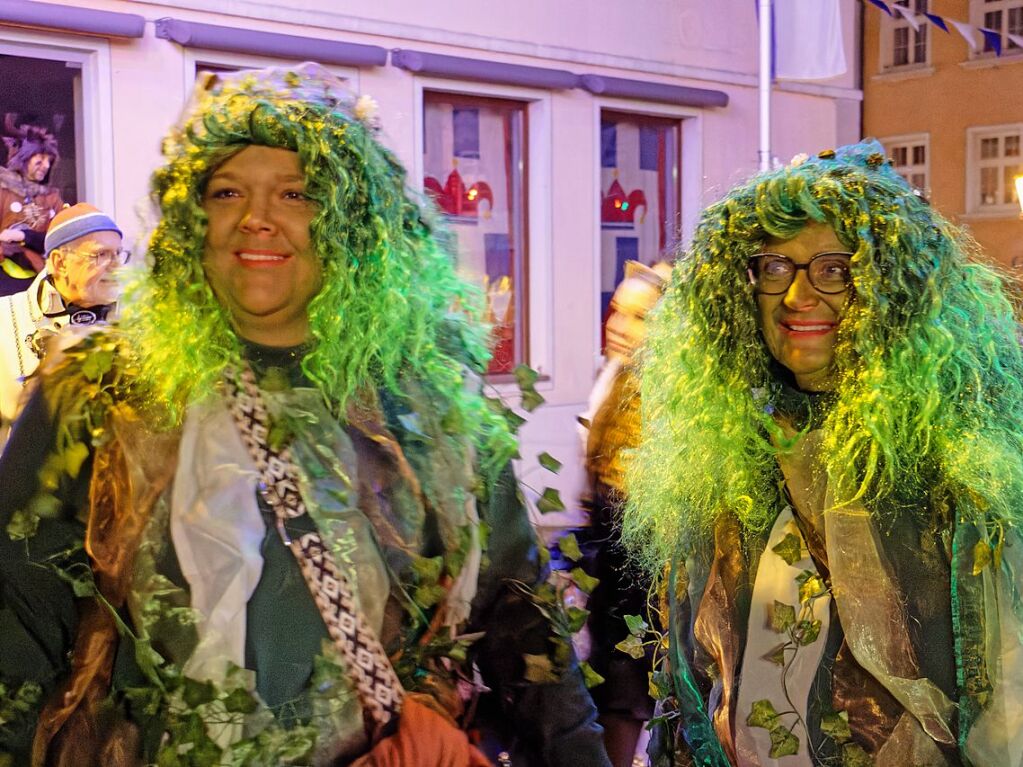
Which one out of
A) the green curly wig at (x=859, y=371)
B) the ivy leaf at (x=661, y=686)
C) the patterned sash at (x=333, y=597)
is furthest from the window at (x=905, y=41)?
the patterned sash at (x=333, y=597)

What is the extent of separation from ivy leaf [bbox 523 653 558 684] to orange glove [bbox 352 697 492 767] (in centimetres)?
21

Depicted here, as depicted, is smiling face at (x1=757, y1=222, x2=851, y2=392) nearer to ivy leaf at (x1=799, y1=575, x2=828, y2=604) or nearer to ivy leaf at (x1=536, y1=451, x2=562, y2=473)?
ivy leaf at (x1=799, y1=575, x2=828, y2=604)

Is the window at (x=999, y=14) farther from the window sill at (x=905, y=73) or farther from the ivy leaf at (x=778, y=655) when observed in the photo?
the ivy leaf at (x=778, y=655)

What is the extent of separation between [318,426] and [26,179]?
626 cm

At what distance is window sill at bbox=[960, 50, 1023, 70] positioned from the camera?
846 inches

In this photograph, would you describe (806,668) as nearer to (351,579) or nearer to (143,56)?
(351,579)

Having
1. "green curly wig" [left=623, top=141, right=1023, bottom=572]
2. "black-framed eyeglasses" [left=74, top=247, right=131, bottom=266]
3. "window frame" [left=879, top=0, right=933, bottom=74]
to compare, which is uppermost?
"window frame" [left=879, top=0, right=933, bottom=74]

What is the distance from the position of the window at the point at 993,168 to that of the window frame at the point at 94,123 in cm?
1703

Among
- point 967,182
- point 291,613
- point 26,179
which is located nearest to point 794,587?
point 291,613

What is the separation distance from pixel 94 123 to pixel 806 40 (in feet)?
16.5

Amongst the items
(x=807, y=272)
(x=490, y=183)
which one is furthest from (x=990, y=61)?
(x=807, y=272)

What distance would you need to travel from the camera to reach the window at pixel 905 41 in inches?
898

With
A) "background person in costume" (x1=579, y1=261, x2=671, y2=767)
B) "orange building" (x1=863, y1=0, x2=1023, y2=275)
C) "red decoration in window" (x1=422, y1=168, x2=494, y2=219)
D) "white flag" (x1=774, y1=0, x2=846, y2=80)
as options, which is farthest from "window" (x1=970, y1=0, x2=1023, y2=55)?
"background person in costume" (x1=579, y1=261, x2=671, y2=767)

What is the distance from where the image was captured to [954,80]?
74.0 feet
